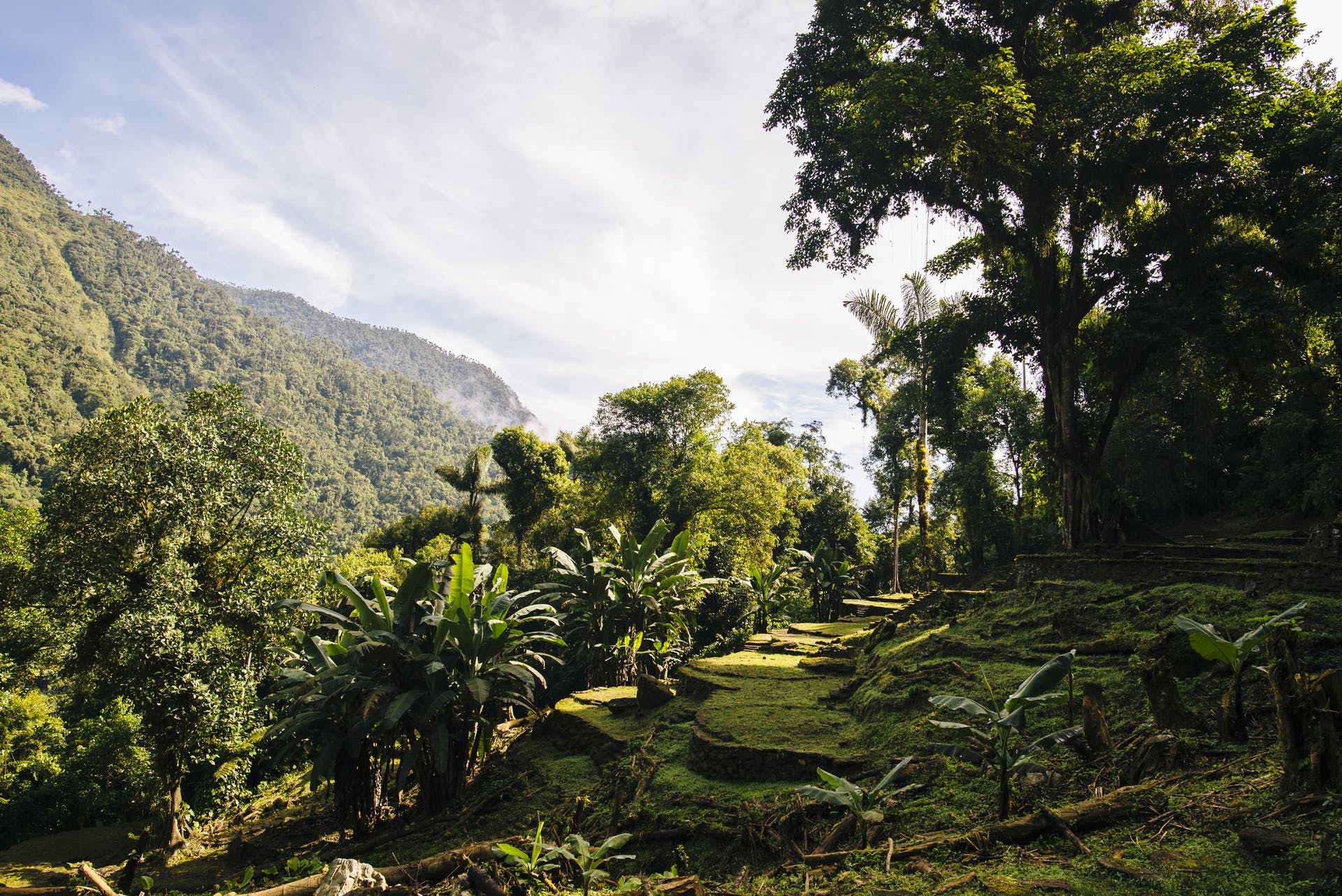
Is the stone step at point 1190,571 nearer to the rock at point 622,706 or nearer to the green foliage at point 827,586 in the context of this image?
the rock at point 622,706

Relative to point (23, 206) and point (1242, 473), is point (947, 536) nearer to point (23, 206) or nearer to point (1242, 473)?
point (1242, 473)

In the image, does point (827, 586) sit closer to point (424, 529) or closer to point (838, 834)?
point (838, 834)

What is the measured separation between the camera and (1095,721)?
13.8ft

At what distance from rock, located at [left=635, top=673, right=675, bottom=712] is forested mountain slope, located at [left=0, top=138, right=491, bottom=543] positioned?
46.3 meters

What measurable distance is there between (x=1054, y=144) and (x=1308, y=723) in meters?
12.3

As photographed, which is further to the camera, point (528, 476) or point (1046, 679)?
point (528, 476)

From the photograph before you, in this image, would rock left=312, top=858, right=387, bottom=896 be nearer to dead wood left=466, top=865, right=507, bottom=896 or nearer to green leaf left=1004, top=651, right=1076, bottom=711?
dead wood left=466, top=865, right=507, bottom=896

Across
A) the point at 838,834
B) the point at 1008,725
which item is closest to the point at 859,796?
the point at 838,834

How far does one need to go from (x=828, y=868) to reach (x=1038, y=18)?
17379 mm

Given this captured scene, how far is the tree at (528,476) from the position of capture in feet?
105

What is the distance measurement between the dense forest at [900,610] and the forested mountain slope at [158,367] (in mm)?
39024

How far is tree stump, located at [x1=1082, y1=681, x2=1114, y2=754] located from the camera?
4148mm

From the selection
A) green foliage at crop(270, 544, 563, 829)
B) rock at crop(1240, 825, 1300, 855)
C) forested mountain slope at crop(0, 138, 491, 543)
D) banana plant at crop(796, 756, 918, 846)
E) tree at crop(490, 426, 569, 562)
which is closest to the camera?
rock at crop(1240, 825, 1300, 855)

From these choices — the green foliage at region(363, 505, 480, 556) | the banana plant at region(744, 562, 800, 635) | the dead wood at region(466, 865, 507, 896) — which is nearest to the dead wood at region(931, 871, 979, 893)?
the dead wood at region(466, 865, 507, 896)
